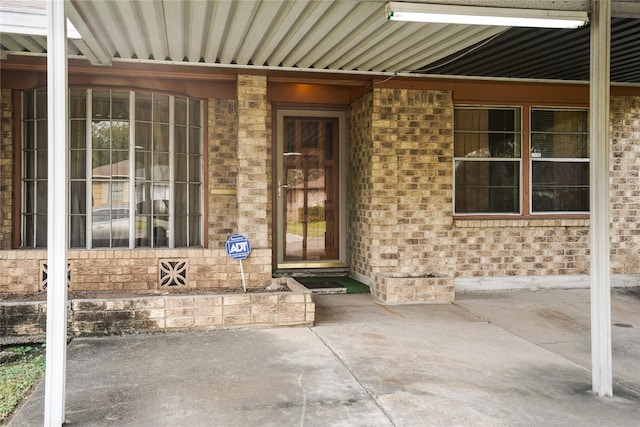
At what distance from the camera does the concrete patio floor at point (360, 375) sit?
3.85 m

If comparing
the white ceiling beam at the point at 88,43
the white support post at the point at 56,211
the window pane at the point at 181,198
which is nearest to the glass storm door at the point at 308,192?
the window pane at the point at 181,198

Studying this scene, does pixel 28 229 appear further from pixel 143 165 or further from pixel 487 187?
pixel 487 187

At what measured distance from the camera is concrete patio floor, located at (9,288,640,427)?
12.6ft

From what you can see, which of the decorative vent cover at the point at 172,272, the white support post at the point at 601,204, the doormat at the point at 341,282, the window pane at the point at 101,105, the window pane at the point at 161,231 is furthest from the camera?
the doormat at the point at 341,282

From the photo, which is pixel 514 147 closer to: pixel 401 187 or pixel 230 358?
pixel 401 187

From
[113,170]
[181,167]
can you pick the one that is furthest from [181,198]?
[113,170]

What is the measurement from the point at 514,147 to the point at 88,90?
6.49 metres

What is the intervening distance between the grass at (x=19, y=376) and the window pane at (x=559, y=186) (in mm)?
7326

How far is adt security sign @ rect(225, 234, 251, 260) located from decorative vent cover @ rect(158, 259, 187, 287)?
68 cm

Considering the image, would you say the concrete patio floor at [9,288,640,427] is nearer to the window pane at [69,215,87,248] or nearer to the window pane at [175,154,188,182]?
the window pane at [69,215,87,248]

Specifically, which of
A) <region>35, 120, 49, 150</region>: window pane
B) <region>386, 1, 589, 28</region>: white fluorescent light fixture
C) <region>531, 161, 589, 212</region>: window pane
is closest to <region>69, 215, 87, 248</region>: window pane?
<region>35, 120, 49, 150</region>: window pane

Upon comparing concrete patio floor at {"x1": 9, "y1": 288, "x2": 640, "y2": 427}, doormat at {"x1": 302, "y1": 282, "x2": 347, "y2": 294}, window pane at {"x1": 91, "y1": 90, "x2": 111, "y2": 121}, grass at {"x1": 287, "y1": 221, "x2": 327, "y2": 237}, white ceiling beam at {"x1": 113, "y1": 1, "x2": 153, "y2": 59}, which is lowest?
concrete patio floor at {"x1": 9, "y1": 288, "x2": 640, "y2": 427}

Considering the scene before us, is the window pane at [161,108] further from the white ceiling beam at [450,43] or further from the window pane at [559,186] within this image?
the window pane at [559,186]

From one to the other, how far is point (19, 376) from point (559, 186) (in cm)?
803
